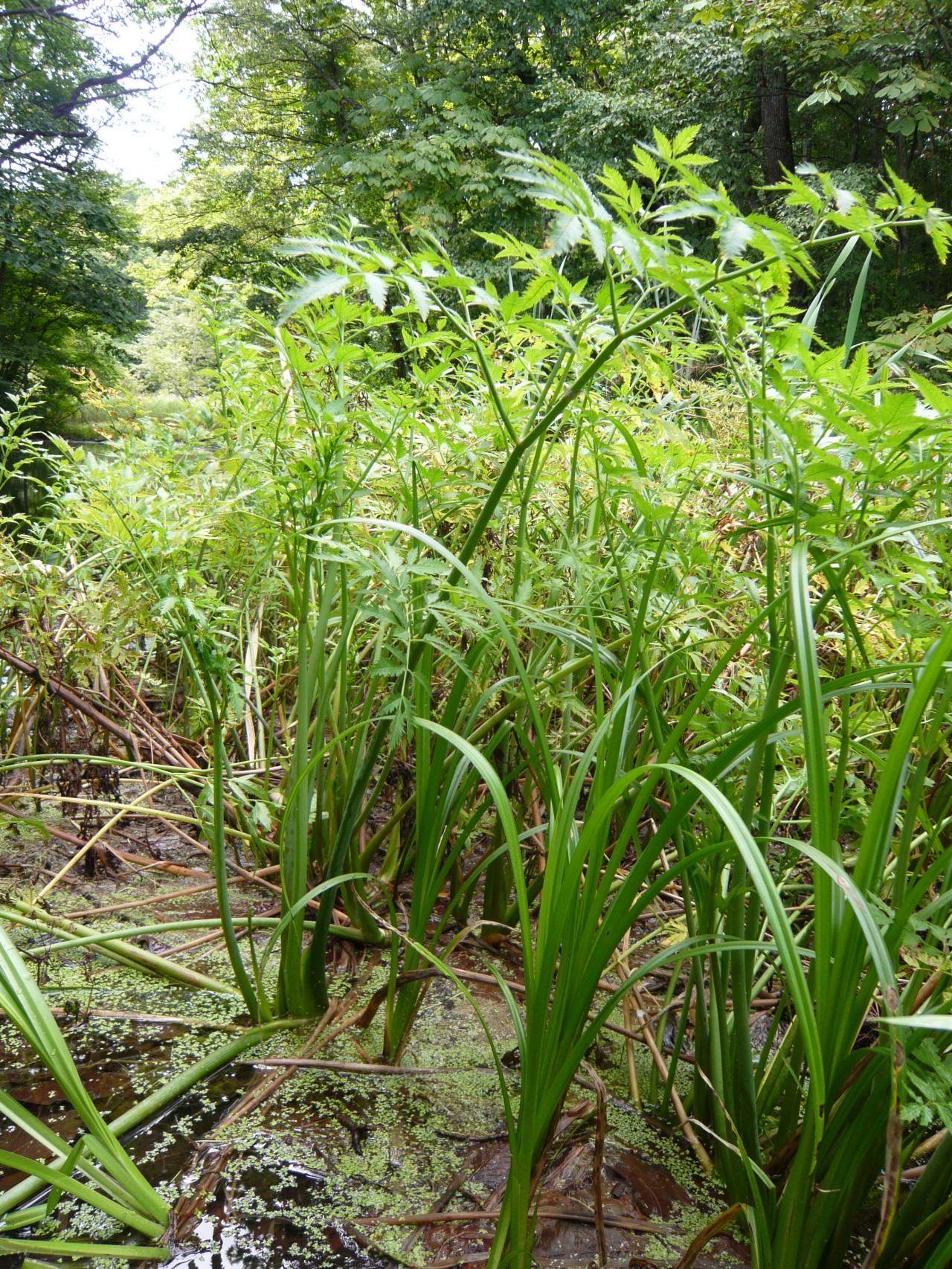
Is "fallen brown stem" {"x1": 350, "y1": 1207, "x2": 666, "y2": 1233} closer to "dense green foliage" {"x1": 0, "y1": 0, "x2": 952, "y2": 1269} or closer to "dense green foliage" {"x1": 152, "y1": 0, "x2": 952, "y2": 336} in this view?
"dense green foliage" {"x1": 0, "y1": 0, "x2": 952, "y2": 1269}

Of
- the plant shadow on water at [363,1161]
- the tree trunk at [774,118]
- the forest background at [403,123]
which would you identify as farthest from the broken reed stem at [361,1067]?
the tree trunk at [774,118]

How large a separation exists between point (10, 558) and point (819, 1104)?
2.11m

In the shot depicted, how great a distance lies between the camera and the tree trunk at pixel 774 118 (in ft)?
37.1

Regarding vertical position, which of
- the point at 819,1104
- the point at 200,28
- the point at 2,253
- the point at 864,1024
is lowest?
the point at 864,1024

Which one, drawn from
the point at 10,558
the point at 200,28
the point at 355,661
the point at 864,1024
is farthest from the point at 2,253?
the point at 864,1024

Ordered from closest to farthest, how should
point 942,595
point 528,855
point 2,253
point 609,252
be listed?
point 609,252 < point 942,595 < point 528,855 < point 2,253

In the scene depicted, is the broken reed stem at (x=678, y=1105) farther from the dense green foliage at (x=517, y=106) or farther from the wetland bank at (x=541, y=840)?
the dense green foliage at (x=517, y=106)

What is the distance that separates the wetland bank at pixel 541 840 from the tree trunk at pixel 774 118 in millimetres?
11843

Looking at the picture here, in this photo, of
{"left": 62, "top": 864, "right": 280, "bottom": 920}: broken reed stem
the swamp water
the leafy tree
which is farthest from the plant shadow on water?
the leafy tree

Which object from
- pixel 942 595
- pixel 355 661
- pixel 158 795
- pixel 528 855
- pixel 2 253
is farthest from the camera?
pixel 2 253

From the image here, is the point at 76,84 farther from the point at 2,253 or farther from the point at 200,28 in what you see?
the point at 2,253

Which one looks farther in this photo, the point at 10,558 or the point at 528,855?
the point at 10,558

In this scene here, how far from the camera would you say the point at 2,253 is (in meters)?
15.1

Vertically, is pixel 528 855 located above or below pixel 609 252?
below
